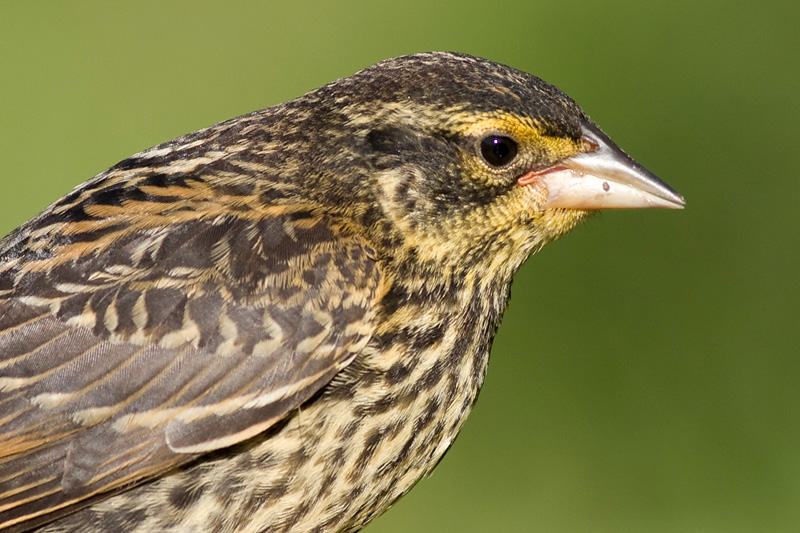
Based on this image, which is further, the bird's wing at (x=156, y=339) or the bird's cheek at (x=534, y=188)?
the bird's cheek at (x=534, y=188)

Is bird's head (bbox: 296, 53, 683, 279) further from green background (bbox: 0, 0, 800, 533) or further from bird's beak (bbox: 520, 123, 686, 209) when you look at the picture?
green background (bbox: 0, 0, 800, 533)

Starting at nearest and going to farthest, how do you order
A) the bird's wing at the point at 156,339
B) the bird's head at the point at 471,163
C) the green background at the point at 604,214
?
the bird's wing at the point at 156,339 → the bird's head at the point at 471,163 → the green background at the point at 604,214

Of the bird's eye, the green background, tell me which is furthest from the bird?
the green background

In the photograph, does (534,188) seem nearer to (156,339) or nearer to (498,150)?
(498,150)

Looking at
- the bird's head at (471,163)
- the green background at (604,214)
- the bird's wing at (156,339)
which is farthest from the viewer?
the green background at (604,214)

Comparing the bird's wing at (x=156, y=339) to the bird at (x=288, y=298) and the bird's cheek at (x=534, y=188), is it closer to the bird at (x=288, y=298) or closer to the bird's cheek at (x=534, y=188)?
the bird at (x=288, y=298)

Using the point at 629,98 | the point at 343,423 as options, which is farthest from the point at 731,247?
the point at 343,423

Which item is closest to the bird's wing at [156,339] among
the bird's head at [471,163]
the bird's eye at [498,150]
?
the bird's head at [471,163]
